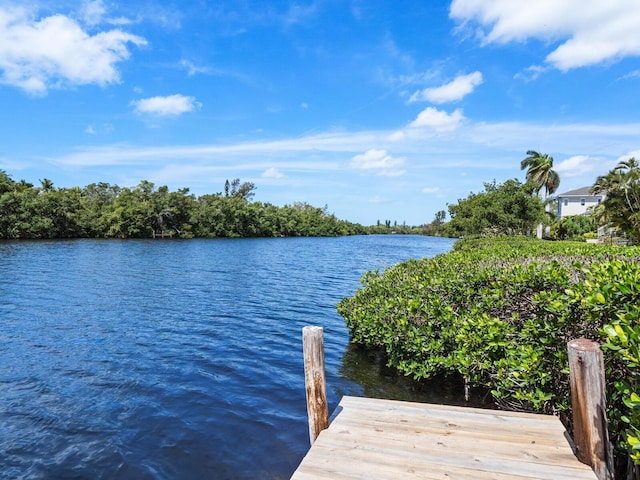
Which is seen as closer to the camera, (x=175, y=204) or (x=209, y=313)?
(x=209, y=313)

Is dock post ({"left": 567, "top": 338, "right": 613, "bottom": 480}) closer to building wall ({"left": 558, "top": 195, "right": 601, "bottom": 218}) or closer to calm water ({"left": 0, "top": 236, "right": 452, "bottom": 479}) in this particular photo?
calm water ({"left": 0, "top": 236, "right": 452, "bottom": 479})

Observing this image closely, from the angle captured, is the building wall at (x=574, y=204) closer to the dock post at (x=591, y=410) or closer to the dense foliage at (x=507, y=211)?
the dense foliage at (x=507, y=211)

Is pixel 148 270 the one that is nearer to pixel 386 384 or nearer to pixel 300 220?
pixel 386 384

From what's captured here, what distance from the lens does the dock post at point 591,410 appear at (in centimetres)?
321

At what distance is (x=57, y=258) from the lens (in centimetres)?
2909

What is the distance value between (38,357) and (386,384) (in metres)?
8.05

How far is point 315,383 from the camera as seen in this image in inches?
165

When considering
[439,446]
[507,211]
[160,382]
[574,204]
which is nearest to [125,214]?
[507,211]

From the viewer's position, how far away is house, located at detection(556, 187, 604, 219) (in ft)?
206

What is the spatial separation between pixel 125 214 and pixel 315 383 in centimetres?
6314

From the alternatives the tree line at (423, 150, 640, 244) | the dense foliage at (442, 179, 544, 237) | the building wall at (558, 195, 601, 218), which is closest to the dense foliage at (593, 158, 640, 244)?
the tree line at (423, 150, 640, 244)

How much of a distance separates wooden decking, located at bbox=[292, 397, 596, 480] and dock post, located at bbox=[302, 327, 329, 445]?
0.47 ft

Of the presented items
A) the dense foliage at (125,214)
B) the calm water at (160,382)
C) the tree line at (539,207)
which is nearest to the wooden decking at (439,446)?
the calm water at (160,382)

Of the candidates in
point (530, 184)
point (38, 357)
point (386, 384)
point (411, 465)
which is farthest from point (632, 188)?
point (38, 357)
